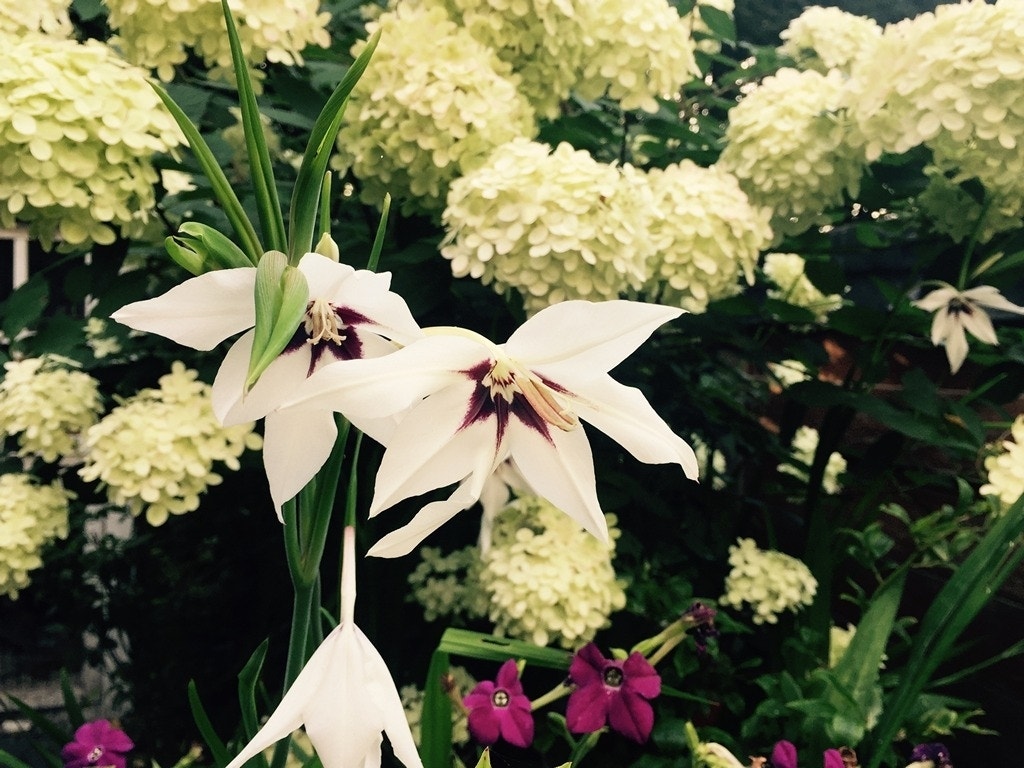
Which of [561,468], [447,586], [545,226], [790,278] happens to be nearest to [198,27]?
[545,226]

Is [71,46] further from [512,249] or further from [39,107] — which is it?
[512,249]

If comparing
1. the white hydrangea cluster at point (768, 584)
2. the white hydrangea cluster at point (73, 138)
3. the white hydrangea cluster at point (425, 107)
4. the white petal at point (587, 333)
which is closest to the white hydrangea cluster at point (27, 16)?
the white hydrangea cluster at point (73, 138)

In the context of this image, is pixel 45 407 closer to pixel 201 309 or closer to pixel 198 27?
pixel 198 27

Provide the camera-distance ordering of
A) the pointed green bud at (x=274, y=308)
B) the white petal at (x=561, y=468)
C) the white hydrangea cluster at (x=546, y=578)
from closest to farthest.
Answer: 1. the pointed green bud at (x=274, y=308)
2. the white petal at (x=561, y=468)
3. the white hydrangea cluster at (x=546, y=578)

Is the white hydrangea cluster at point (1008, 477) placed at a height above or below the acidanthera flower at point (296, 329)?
below

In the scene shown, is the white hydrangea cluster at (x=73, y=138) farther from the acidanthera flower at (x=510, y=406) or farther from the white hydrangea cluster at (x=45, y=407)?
the acidanthera flower at (x=510, y=406)

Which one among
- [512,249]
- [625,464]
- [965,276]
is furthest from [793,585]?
[512,249]

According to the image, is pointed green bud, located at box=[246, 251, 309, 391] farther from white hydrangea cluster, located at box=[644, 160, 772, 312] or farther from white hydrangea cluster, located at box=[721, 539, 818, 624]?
white hydrangea cluster, located at box=[721, 539, 818, 624]
